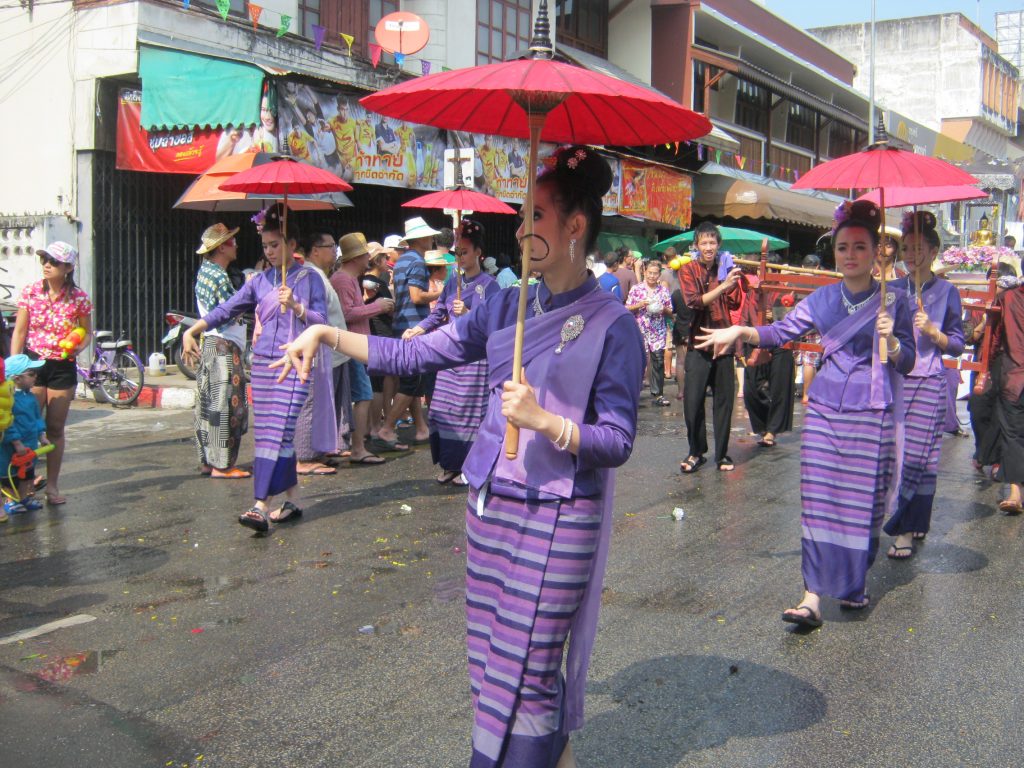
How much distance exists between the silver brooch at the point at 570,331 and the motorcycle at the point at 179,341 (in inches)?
318

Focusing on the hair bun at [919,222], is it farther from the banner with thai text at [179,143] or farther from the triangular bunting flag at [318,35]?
the triangular bunting flag at [318,35]

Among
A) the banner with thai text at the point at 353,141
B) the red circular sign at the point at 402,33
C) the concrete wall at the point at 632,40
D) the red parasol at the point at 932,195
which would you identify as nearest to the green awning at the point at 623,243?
the concrete wall at the point at 632,40

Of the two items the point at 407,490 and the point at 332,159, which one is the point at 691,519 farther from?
the point at 332,159

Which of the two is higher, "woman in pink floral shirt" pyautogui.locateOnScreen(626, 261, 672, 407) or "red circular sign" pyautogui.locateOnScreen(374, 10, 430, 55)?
"red circular sign" pyautogui.locateOnScreen(374, 10, 430, 55)

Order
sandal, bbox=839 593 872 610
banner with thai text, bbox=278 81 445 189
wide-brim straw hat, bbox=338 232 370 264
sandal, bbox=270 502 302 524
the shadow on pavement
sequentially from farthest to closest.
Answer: banner with thai text, bbox=278 81 445 189
wide-brim straw hat, bbox=338 232 370 264
sandal, bbox=270 502 302 524
sandal, bbox=839 593 872 610
the shadow on pavement

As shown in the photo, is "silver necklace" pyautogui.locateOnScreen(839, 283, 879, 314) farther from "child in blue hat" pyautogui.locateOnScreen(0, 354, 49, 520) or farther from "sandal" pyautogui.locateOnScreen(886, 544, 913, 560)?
"child in blue hat" pyautogui.locateOnScreen(0, 354, 49, 520)

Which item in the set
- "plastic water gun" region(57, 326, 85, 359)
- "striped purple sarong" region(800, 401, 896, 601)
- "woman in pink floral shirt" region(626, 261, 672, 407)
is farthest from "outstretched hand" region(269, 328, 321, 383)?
"woman in pink floral shirt" region(626, 261, 672, 407)

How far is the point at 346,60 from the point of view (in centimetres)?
1395

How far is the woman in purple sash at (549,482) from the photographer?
8.57 ft

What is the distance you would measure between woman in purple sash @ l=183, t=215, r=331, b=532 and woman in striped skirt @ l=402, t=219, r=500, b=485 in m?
1.10

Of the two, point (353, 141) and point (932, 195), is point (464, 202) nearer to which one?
point (932, 195)

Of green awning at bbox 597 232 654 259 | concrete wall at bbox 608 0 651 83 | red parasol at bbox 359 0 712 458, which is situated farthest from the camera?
concrete wall at bbox 608 0 651 83

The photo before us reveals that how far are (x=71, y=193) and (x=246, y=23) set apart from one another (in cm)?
297

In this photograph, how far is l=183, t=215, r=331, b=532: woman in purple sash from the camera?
6109 mm
